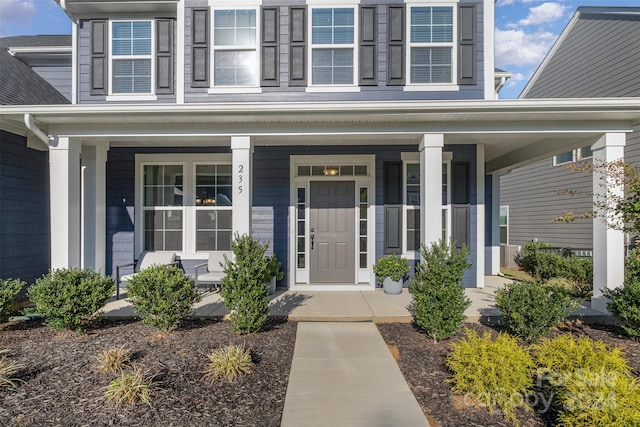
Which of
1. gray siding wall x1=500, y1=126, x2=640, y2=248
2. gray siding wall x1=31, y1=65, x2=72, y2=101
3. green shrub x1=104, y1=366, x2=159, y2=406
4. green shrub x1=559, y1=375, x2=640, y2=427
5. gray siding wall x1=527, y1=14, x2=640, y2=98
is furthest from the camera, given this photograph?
gray siding wall x1=500, y1=126, x2=640, y2=248

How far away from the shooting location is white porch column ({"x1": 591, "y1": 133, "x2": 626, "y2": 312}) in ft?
14.8

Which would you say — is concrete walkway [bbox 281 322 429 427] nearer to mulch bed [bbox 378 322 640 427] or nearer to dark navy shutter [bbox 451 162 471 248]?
mulch bed [bbox 378 322 640 427]

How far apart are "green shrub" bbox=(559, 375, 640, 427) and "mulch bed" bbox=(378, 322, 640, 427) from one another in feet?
1.20

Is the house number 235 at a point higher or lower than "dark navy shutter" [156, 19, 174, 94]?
lower

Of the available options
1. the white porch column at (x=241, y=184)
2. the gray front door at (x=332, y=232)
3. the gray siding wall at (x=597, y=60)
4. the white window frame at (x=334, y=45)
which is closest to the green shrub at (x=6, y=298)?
the white porch column at (x=241, y=184)

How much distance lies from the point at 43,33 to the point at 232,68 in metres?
6.73

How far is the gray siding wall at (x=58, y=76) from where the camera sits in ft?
24.5

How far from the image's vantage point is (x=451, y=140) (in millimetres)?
5855

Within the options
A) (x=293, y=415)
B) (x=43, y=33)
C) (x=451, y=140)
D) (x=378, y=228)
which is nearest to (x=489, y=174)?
(x=451, y=140)

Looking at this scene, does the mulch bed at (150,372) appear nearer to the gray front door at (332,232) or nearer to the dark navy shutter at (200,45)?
the gray front door at (332,232)

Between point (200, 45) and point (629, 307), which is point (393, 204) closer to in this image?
point (629, 307)

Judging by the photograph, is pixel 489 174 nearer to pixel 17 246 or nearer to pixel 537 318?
pixel 537 318

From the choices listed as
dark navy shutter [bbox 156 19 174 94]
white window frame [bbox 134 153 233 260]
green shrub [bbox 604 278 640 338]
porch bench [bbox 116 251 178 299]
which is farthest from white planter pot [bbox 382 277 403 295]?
dark navy shutter [bbox 156 19 174 94]

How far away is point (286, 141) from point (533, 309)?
13.4 feet
